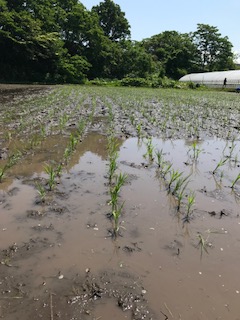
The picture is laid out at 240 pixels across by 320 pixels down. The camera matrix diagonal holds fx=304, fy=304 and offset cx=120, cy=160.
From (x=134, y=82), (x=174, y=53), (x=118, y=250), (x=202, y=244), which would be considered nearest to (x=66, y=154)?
(x=118, y=250)

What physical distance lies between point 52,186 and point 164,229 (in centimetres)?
167

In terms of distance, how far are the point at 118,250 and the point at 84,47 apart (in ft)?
132

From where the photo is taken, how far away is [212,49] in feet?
169

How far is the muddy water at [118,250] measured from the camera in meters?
2.15

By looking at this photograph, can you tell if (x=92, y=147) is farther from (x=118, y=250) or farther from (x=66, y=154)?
(x=118, y=250)

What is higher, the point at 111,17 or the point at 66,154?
the point at 111,17

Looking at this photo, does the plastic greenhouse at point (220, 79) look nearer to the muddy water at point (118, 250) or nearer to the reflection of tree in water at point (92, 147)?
the reflection of tree in water at point (92, 147)

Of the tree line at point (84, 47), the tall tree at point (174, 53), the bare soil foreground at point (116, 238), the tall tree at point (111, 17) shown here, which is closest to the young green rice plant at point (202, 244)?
the bare soil foreground at point (116, 238)

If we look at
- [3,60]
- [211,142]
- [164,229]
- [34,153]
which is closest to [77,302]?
[164,229]

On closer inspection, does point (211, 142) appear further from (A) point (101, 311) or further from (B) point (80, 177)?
(A) point (101, 311)

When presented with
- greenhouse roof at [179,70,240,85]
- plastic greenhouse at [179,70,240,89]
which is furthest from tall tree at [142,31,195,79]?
plastic greenhouse at [179,70,240,89]

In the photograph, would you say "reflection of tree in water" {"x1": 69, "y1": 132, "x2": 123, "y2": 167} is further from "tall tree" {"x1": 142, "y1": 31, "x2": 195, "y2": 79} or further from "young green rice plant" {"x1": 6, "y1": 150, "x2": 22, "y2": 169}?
"tall tree" {"x1": 142, "y1": 31, "x2": 195, "y2": 79}

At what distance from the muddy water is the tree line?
30.4m

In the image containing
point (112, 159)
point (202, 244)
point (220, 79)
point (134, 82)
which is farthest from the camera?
point (220, 79)
